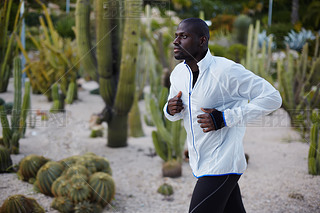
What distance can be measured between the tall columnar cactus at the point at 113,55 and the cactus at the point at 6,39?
22.3 inches

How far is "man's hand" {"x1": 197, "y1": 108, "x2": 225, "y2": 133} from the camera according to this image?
1263 millimetres

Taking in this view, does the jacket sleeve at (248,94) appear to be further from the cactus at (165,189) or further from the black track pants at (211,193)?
the cactus at (165,189)

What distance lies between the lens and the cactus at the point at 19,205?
1917 mm

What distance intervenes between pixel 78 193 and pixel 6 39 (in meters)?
1.91

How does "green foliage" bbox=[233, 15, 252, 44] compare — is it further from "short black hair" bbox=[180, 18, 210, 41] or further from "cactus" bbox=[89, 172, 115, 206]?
"short black hair" bbox=[180, 18, 210, 41]

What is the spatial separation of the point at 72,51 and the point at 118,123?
2.36 m

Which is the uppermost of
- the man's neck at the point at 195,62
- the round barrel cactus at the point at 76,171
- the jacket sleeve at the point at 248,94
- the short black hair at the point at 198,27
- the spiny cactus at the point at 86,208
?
the short black hair at the point at 198,27

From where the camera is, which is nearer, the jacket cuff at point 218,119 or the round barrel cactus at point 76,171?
the jacket cuff at point 218,119

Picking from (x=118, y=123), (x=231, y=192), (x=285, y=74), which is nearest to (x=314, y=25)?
(x=285, y=74)

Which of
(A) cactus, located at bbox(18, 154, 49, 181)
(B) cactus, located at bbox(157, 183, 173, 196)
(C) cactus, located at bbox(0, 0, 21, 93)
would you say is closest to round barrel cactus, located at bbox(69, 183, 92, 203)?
(A) cactus, located at bbox(18, 154, 49, 181)

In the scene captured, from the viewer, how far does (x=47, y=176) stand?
2.32 metres

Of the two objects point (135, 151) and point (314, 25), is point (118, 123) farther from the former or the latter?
point (314, 25)

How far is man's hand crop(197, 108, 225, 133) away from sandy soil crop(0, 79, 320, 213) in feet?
3.85

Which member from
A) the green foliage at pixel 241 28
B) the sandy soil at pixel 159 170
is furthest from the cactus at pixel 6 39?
the green foliage at pixel 241 28
